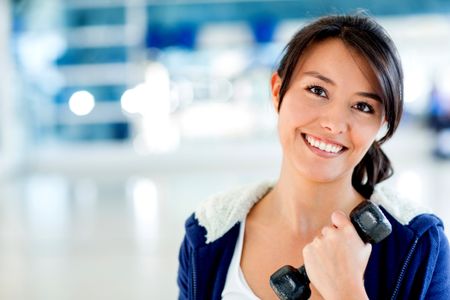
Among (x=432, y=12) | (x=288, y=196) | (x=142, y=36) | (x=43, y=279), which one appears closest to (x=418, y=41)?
(x=432, y=12)

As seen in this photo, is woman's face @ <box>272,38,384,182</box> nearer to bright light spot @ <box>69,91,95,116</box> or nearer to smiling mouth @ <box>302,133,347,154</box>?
smiling mouth @ <box>302,133,347,154</box>

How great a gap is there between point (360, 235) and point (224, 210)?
40 centimetres

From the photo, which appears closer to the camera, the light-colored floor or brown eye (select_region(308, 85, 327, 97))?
brown eye (select_region(308, 85, 327, 97))

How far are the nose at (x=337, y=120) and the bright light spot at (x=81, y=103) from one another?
870 centimetres

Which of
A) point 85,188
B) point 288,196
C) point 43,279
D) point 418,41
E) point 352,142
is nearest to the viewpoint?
point 352,142

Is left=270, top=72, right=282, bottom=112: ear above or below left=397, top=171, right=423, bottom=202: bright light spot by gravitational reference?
above

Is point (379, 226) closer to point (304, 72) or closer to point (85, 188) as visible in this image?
point (304, 72)

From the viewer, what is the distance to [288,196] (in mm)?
1327

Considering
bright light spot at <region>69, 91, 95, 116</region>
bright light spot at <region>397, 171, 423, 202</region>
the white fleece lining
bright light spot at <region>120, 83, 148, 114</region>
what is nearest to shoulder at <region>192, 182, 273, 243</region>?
the white fleece lining

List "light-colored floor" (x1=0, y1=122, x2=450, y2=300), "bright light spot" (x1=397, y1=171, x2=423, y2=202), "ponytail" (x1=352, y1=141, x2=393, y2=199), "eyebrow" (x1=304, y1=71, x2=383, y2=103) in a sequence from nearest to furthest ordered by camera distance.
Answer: "eyebrow" (x1=304, y1=71, x2=383, y2=103) < "ponytail" (x1=352, y1=141, x2=393, y2=199) < "light-colored floor" (x1=0, y1=122, x2=450, y2=300) < "bright light spot" (x1=397, y1=171, x2=423, y2=202)

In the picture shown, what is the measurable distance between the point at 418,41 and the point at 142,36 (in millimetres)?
4204

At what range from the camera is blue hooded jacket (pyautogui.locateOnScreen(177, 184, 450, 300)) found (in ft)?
3.78

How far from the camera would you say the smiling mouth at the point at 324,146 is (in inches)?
44.9

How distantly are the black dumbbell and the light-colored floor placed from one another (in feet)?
2.44
